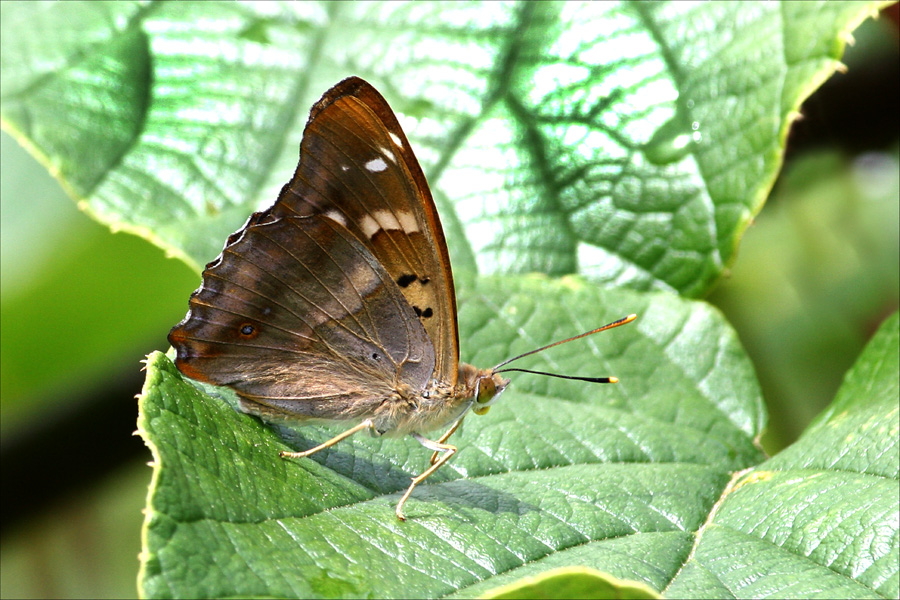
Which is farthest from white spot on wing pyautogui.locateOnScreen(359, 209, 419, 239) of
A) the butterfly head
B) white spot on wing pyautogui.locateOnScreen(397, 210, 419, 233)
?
the butterfly head

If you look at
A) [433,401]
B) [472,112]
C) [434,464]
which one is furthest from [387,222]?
[472,112]

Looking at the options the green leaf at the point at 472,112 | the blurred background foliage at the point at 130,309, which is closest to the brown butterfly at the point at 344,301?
the green leaf at the point at 472,112

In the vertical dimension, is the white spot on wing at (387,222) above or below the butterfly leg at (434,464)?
above

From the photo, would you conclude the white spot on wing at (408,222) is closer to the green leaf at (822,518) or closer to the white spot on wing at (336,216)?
the white spot on wing at (336,216)

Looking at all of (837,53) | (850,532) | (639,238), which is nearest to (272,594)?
(850,532)

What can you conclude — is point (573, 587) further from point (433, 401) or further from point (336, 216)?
point (336, 216)

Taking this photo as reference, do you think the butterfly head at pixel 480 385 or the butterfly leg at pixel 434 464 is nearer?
the butterfly leg at pixel 434 464

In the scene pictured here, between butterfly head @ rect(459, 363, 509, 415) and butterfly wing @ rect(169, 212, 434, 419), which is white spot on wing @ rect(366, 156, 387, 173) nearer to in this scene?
butterfly wing @ rect(169, 212, 434, 419)
